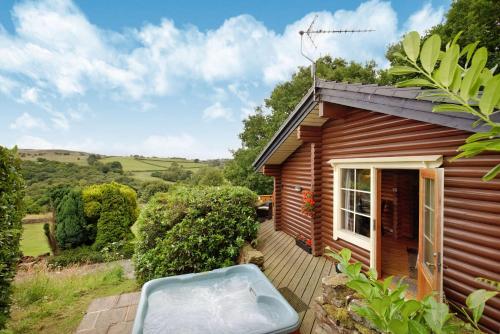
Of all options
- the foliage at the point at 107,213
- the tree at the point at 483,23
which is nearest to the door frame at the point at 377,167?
the tree at the point at 483,23

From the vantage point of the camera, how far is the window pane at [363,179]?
4282mm

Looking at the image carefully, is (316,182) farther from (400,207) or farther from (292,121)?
(400,207)

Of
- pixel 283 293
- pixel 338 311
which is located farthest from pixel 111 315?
pixel 338 311

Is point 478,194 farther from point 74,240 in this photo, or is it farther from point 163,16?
point 74,240

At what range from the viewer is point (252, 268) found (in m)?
4.52

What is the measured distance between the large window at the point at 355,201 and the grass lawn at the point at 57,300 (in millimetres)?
4816

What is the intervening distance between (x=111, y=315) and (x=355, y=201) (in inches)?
193

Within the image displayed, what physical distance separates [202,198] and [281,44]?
308 inches

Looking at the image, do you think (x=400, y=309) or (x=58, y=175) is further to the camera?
(x=58, y=175)

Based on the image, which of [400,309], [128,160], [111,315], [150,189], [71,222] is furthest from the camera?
[128,160]

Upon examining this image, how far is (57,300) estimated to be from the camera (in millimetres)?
4594

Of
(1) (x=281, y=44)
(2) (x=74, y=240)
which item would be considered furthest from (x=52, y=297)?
(1) (x=281, y=44)

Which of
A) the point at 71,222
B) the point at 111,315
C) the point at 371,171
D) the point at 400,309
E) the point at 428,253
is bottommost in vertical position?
the point at 111,315

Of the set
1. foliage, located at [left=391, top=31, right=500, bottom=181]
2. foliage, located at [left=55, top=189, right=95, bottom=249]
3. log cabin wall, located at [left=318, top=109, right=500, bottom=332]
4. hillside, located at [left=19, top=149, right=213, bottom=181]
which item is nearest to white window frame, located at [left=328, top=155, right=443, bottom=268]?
log cabin wall, located at [left=318, top=109, right=500, bottom=332]
